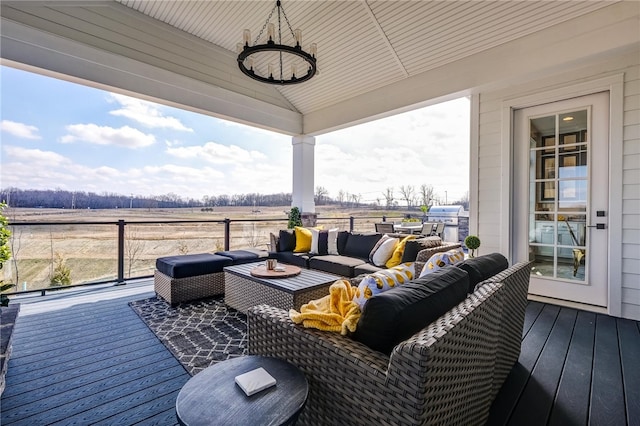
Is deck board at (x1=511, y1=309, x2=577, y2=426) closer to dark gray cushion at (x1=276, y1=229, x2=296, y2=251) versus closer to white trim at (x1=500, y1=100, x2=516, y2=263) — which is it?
white trim at (x1=500, y1=100, x2=516, y2=263)

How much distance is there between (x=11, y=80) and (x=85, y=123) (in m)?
1.77

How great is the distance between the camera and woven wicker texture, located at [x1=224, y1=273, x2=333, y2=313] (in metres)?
2.65

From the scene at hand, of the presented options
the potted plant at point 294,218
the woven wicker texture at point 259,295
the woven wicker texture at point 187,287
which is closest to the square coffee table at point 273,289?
the woven wicker texture at point 259,295

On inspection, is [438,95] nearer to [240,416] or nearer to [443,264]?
[443,264]

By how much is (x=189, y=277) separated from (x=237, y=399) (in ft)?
9.22

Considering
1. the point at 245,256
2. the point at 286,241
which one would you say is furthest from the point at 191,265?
the point at 286,241

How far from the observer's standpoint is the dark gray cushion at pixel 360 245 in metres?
4.32

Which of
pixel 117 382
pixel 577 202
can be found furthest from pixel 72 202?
pixel 577 202

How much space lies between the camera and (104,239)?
16.9ft

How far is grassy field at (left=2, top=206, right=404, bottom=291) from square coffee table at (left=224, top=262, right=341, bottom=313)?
96.3 inches

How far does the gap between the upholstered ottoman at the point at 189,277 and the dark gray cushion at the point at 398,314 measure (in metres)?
2.84

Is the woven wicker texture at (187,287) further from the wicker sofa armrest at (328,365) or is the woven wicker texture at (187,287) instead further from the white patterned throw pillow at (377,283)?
the white patterned throw pillow at (377,283)

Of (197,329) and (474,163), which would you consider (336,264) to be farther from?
(474,163)

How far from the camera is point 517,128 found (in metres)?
3.94
